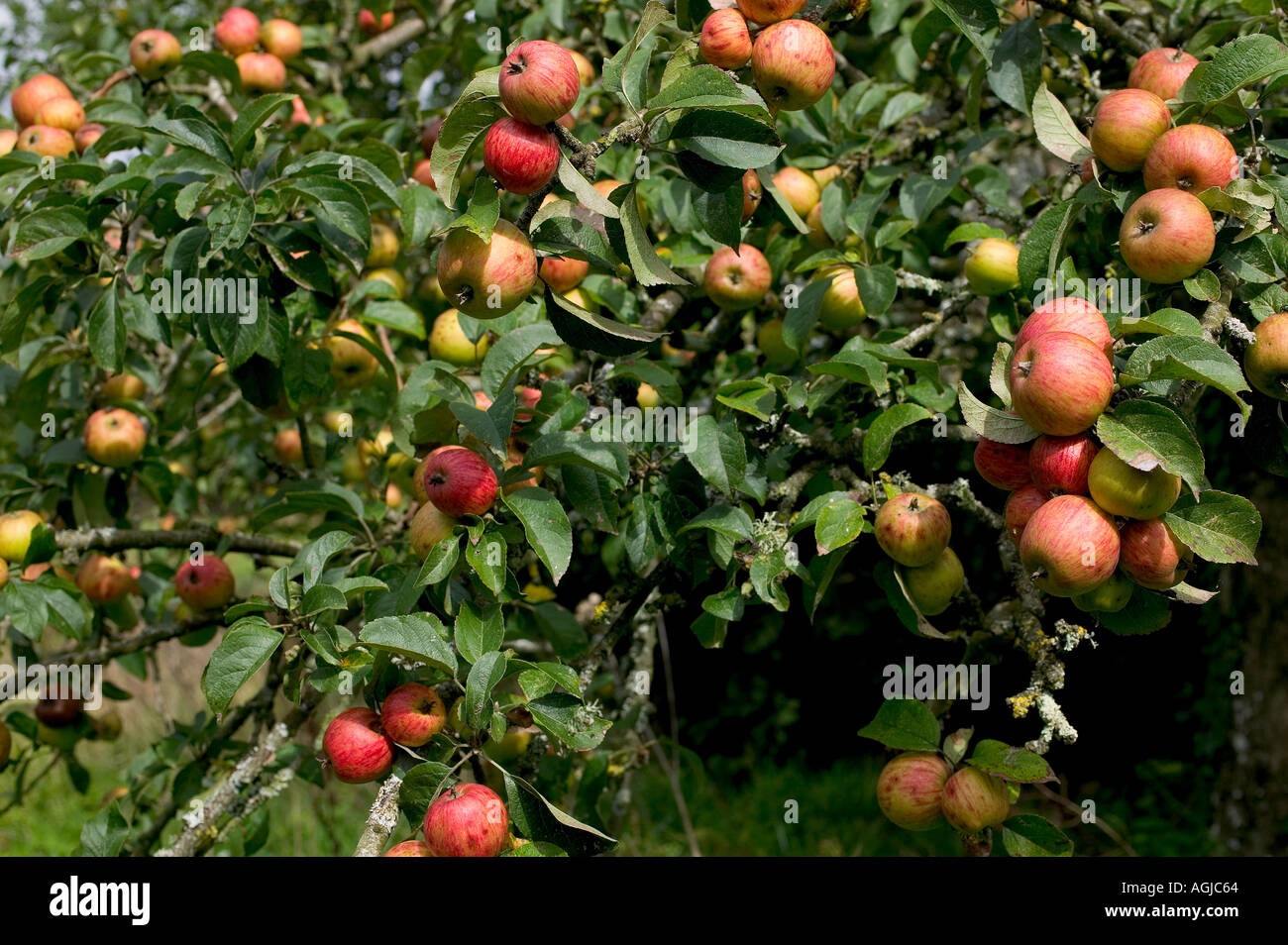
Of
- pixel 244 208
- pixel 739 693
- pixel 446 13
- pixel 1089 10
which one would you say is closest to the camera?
pixel 244 208

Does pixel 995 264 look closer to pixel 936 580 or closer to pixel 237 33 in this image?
pixel 936 580

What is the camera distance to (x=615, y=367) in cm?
168

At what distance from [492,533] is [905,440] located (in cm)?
78

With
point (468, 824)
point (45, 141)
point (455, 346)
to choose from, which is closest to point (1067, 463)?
point (468, 824)

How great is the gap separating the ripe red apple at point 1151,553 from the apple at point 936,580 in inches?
10.8

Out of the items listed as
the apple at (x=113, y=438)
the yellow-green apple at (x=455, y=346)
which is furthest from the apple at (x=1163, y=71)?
the apple at (x=113, y=438)

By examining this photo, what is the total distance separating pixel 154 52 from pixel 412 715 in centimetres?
185

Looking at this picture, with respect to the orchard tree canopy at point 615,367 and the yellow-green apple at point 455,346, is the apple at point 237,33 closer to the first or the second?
the orchard tree canopy at point 615,367

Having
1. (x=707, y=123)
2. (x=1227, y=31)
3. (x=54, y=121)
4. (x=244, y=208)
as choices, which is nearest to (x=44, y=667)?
(x=244, y=208)

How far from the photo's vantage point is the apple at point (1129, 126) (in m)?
1.35

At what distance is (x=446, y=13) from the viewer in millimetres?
2832

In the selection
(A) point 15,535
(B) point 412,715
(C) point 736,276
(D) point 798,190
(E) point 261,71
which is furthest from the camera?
(E) point 261,71

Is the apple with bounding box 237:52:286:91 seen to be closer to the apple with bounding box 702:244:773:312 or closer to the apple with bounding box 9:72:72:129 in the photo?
the apple with bounding box 9:72:72:129

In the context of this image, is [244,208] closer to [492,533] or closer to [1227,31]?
[492,533]
